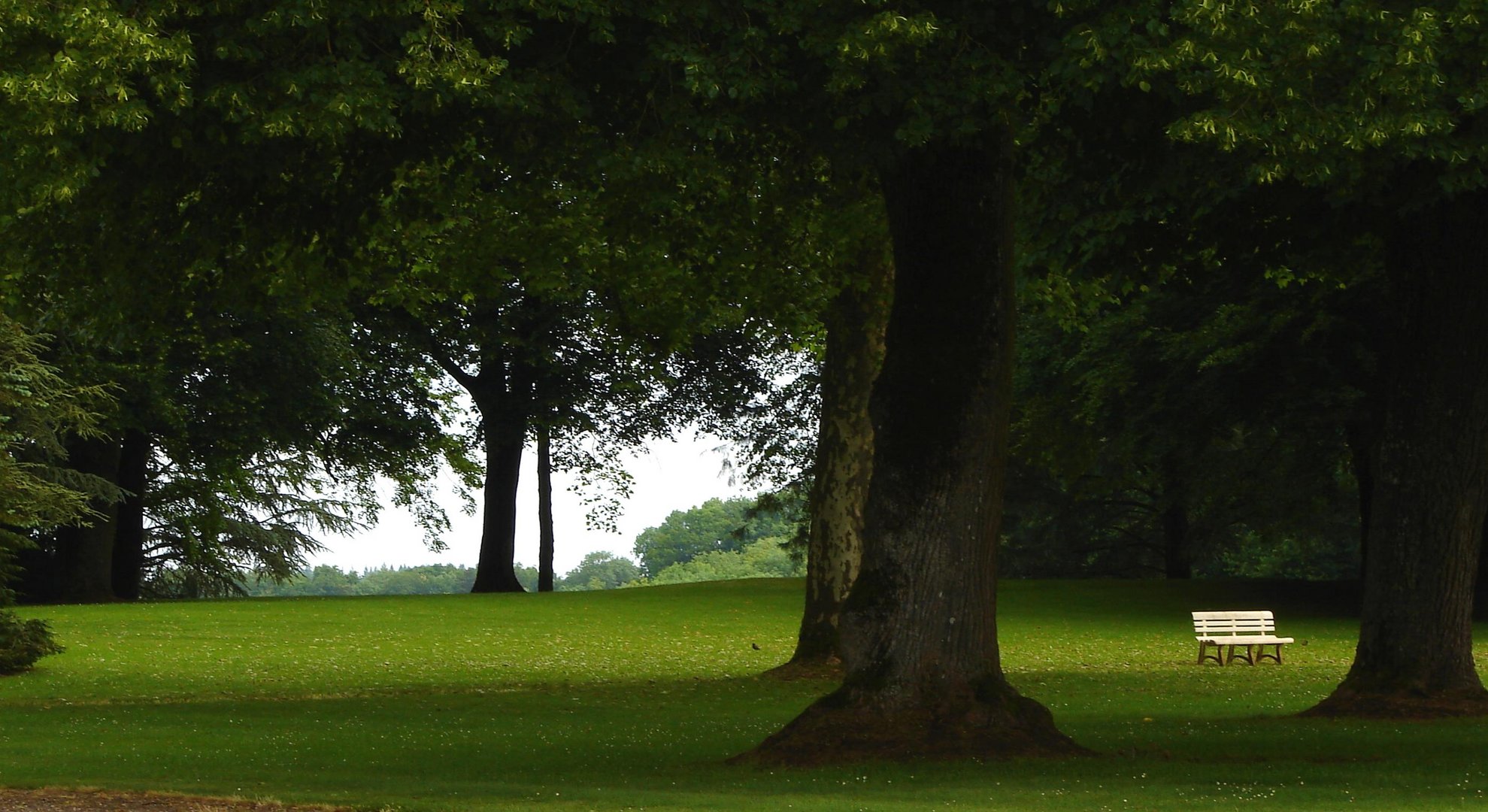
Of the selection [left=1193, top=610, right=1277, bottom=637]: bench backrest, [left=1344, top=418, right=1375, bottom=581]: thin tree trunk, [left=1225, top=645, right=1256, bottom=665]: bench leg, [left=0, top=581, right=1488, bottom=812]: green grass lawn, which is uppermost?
[left=1344, top=418, right=1375, bottom=581]: thin tree trunk

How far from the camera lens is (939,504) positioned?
46.0 ft

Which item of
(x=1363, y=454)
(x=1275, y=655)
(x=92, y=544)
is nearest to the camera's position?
(x=1275, y=655)

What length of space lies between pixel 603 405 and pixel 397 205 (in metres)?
32.2

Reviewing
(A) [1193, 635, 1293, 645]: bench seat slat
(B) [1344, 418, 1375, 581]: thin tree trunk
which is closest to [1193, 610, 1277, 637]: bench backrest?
(A) [1193, 635, 1293, 645]: bench seat slat

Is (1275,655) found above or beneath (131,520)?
beneath

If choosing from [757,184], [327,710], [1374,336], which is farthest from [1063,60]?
[1374,336]

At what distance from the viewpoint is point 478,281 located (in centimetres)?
2338

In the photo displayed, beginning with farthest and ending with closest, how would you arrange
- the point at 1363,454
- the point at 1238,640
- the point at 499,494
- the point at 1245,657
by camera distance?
1. the point at 499,494
2. the point at 1363,454
3. the point at 1245,657
4. the point at 1238,640

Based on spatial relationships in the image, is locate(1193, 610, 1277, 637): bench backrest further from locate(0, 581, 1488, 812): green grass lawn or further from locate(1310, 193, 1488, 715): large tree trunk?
locate(1310, 193, 1488, 715): large tree trunk

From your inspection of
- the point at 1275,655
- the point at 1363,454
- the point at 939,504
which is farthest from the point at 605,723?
the point at 1363,454

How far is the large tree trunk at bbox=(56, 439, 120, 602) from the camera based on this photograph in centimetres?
4356

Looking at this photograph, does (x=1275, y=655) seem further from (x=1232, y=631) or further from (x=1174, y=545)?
(x=1174, y=545)

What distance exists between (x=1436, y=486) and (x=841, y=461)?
8.40 metres

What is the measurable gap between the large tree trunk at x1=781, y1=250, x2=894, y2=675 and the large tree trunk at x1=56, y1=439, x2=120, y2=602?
26.0m
